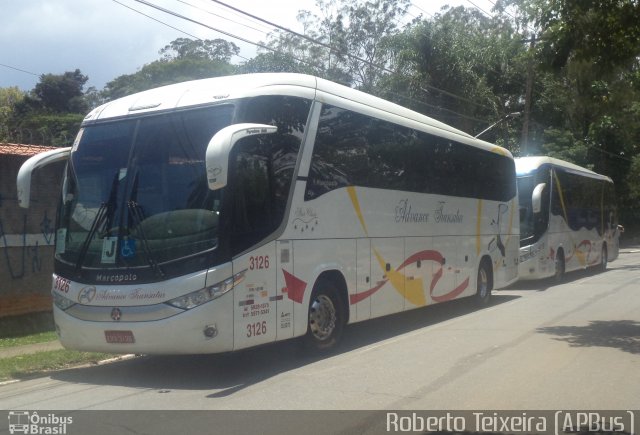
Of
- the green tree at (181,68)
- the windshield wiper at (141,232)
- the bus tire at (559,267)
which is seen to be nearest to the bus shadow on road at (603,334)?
the windshield wiper at (141,232)

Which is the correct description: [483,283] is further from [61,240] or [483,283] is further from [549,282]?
[61,240]

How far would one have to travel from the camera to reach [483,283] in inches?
664

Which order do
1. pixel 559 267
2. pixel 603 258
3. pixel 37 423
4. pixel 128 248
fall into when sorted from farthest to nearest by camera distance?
pixel 603 258 < pixel 559 267 < pixel 128 248 < pixel 37 423

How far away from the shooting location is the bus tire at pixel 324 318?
10281 millimetres

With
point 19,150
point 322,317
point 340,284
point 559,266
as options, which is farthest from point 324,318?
point 559,266

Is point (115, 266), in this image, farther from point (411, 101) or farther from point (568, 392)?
point (411, 101)

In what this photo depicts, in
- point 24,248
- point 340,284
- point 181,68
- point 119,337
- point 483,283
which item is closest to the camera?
point 119,337

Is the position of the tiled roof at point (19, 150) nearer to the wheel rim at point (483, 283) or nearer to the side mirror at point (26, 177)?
the side mirror at point (26, 177)

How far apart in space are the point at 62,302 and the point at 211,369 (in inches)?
84.2

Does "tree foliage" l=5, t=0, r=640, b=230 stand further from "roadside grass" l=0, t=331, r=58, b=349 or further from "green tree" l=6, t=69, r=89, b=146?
"roadside grass" l=0, t=331, r=58, b=349

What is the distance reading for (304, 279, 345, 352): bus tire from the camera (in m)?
10.3

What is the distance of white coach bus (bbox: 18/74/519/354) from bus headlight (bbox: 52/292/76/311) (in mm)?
25

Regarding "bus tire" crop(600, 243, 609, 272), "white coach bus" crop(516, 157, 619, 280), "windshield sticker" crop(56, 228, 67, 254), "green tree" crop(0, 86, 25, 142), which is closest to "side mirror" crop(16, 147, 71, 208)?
"windshield sticker" crop(56, 228, 67, 254)

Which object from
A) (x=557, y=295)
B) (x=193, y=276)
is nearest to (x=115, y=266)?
(x=193, y=276)
